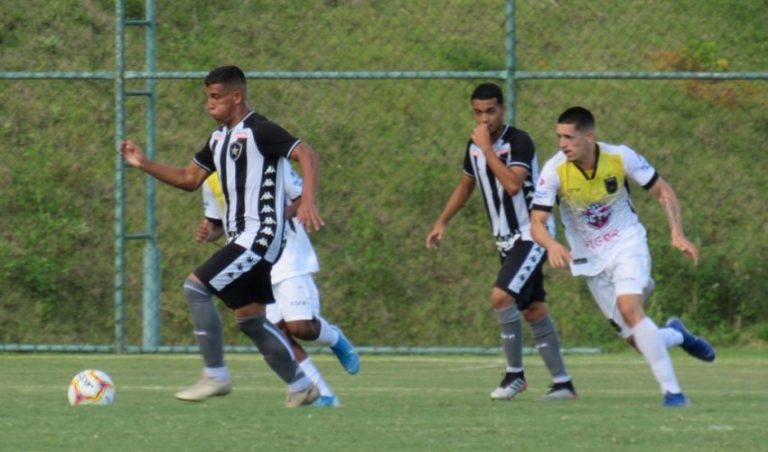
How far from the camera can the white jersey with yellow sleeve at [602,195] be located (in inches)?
375

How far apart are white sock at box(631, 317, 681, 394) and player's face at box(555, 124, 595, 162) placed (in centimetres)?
96

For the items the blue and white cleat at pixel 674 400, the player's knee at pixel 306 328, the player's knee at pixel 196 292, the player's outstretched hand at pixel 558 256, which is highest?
the player's outstretched hand at pixel 558 256

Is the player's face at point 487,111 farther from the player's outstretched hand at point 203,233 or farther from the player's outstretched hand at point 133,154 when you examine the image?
the player's outstretched hand at point 133,154

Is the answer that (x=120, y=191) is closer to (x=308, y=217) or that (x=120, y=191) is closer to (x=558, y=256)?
(x=308, y=217)

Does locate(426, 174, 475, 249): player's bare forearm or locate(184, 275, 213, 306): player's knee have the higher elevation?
locate(426, 174, 475, 249): player's bare forearm

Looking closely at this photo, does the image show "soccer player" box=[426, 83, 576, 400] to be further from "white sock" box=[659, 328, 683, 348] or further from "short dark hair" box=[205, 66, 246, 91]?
"short dark hair" box=[205, 66, 246, 91]

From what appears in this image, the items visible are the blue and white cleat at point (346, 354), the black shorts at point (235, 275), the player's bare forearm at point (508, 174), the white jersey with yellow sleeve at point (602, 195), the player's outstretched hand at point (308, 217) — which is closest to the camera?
the player's outstretched hand at point (308, 217)

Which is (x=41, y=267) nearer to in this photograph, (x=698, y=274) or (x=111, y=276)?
(x=111, y=276)

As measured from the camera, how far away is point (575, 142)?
9.43 meters

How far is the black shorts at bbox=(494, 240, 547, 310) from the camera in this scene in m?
10.2

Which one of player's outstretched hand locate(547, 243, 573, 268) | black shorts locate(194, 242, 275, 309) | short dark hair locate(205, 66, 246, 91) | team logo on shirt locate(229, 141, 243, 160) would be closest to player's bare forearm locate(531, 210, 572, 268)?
player's outstretched hand locate(547, 243, 573, 268)

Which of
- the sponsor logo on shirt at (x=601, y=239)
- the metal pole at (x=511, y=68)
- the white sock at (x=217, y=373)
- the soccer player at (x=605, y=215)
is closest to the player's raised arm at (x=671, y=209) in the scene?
the soccer player at (x=605, y=215)

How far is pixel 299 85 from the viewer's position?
679 inches

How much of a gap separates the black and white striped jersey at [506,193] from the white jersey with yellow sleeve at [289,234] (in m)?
1.15
